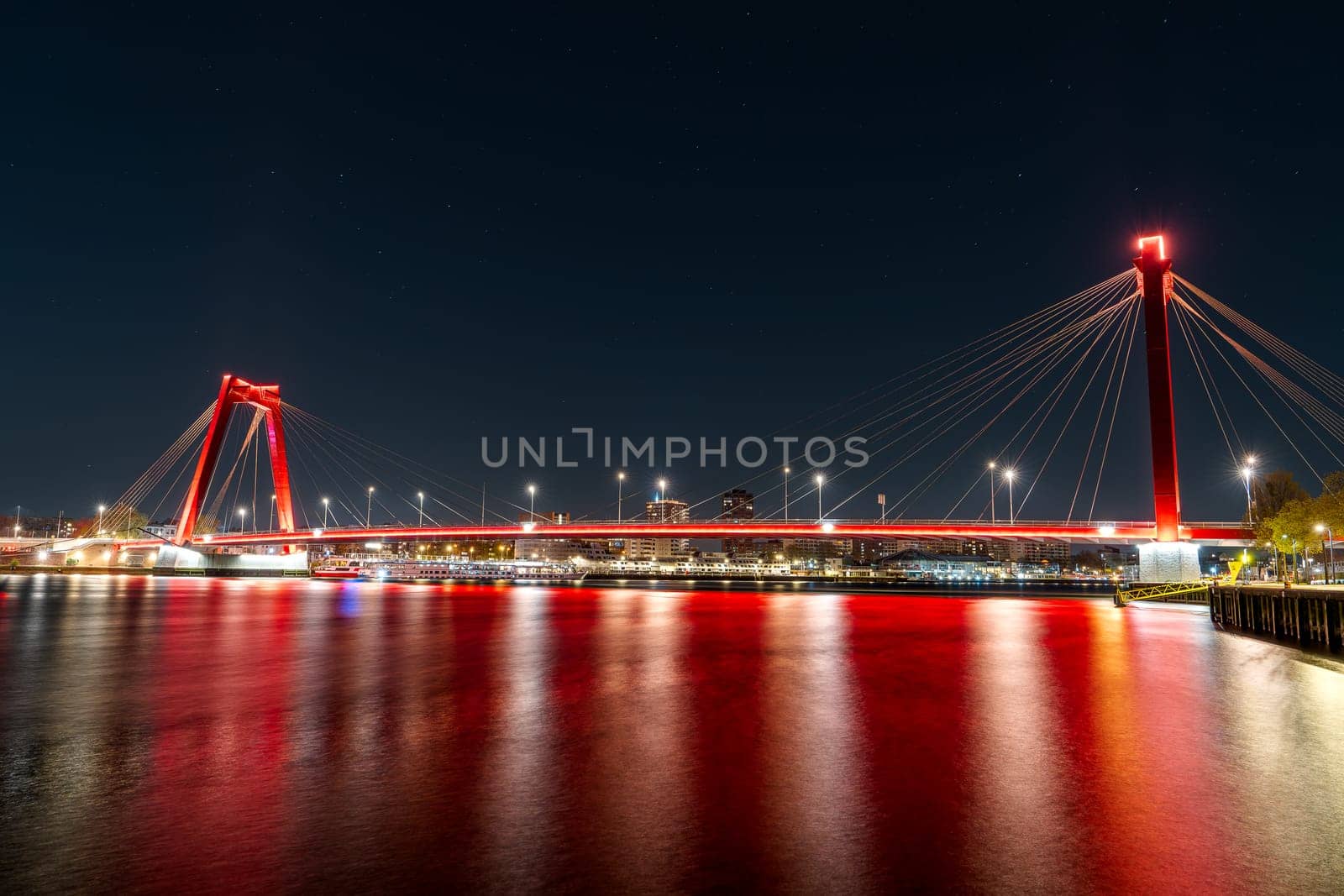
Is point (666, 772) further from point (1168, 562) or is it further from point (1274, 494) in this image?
point (1274, 494)

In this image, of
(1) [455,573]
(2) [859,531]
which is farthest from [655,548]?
(2) [859,531]

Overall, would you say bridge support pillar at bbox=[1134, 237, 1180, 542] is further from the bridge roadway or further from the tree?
the tree

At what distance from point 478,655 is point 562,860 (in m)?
12.1

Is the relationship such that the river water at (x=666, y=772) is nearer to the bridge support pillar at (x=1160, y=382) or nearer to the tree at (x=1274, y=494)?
the bridge support pillar at (x=1160, y=382)

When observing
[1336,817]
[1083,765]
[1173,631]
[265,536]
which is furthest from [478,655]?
[265,536]

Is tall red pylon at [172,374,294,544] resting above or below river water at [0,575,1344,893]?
above

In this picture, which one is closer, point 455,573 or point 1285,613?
point 1285,613

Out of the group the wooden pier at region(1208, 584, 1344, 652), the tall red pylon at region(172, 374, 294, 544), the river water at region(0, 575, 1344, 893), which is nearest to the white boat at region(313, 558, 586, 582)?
the tall red pylon at region(172, 374, 294, 544)

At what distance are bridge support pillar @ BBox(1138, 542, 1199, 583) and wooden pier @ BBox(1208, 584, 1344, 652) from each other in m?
17.3

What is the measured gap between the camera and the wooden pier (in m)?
19.5

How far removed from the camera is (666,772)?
287 inches

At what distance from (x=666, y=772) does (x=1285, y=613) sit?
22470 mm

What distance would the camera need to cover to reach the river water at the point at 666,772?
5027mm

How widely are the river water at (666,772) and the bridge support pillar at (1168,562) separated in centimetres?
3086
